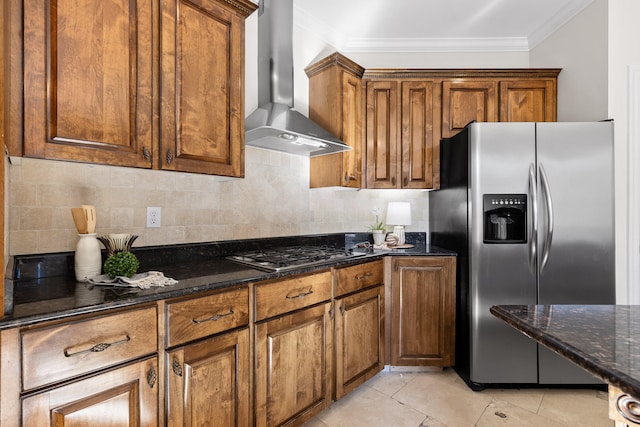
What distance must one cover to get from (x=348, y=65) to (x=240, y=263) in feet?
5.76

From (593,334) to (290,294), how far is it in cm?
119

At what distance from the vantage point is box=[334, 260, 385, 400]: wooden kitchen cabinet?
1.92 metres

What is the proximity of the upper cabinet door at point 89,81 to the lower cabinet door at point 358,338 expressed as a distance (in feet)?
4.60

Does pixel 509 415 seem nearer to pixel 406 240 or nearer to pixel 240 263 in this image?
pixel 406 240

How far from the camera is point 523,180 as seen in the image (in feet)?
7.06

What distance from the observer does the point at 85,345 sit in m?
0.97

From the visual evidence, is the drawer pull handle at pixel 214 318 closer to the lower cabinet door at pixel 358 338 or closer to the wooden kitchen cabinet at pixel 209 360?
→ the wooden kitchen cabinet at pixel 209 360

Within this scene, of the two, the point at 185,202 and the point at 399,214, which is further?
the point at 399,214

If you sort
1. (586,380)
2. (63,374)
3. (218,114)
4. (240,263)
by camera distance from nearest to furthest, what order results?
(63,374)
(218,114)
(240,263)
(586,380)

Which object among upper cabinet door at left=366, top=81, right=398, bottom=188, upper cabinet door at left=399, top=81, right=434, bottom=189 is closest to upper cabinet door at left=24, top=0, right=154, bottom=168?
upper cabinet door at left=366, top=81, right=398, bottom=188

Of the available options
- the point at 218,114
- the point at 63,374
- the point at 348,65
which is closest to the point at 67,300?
the point at 63,374

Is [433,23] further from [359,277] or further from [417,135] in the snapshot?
[359,277]

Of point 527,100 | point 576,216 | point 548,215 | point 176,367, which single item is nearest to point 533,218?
point 548,215

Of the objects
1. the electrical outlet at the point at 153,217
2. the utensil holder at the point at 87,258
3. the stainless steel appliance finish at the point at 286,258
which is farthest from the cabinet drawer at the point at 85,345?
the electrical outlet at the point at 153,217
